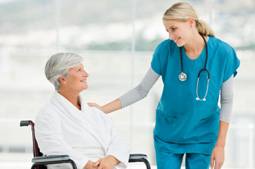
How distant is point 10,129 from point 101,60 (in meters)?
5.01

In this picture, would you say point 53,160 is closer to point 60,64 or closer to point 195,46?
point 60,64

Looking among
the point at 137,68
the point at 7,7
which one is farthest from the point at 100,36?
the point at 7,7

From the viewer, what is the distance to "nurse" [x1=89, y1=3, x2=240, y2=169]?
6.45ft

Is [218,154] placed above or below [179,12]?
below

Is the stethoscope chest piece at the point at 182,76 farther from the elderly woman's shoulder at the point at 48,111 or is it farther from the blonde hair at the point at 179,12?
the elderly woman's shoulder at the point at 48,111

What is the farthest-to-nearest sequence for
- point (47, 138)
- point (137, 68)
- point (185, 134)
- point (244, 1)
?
point (244, 1)
point (137, 68)
point (185, 134)
point (47, 138)

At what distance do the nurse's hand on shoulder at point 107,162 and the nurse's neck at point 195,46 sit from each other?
0.56 meters

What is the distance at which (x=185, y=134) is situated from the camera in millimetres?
2033

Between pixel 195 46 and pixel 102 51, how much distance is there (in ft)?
62.1

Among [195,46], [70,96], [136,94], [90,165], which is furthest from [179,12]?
[90,165]

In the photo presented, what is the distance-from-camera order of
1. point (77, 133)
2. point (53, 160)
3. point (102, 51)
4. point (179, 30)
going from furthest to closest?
1. point (102, 51)
2. point (77, 133)
3. point (179, 30)
4. point (53, 160)

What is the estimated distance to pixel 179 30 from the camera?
6.10ft

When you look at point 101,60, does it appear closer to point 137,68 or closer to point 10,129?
point 137,68

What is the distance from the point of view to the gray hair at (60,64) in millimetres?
1925
